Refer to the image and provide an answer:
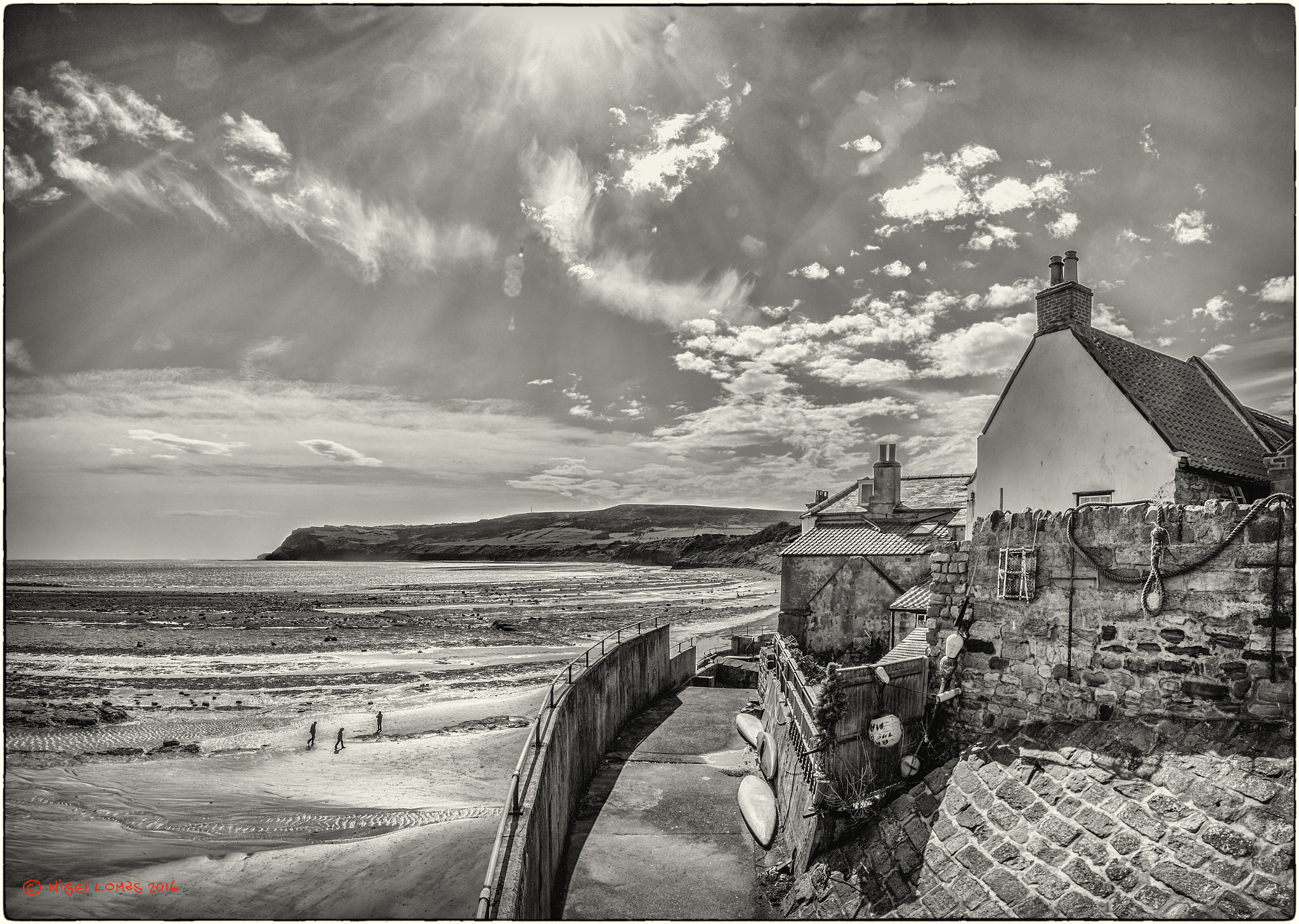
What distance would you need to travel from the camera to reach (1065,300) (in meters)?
14.4

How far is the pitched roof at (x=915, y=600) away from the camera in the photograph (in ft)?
62.2

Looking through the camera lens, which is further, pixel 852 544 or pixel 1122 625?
pixel 852 544

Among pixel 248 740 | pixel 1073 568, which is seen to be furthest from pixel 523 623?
pixel 1073 568

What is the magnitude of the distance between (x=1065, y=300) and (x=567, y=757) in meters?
13.9

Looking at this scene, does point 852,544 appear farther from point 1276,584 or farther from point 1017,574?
point 1276,584

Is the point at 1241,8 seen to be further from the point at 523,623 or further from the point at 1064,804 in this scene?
the point at 523,623

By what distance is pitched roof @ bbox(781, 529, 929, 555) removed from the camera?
22281mm

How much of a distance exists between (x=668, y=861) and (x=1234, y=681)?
8.02m

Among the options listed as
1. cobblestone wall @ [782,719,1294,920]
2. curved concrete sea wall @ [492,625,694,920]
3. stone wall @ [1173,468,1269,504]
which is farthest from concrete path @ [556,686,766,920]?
stone wall @ [1173,468,1269,504]

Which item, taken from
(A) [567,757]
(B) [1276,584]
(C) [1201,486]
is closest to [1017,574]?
(B) [1276,584]

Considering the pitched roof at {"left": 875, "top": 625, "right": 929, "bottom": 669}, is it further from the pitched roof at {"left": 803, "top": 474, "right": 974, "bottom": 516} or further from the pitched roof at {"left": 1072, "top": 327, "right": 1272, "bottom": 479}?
the pitched roof at {"left": 803, "top": 474, "right": 974, "bottom": 516}

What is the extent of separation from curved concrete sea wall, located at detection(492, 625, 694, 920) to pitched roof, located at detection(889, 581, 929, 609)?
303 inches

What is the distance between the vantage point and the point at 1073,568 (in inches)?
304

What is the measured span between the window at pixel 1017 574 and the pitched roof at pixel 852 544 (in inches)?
546
